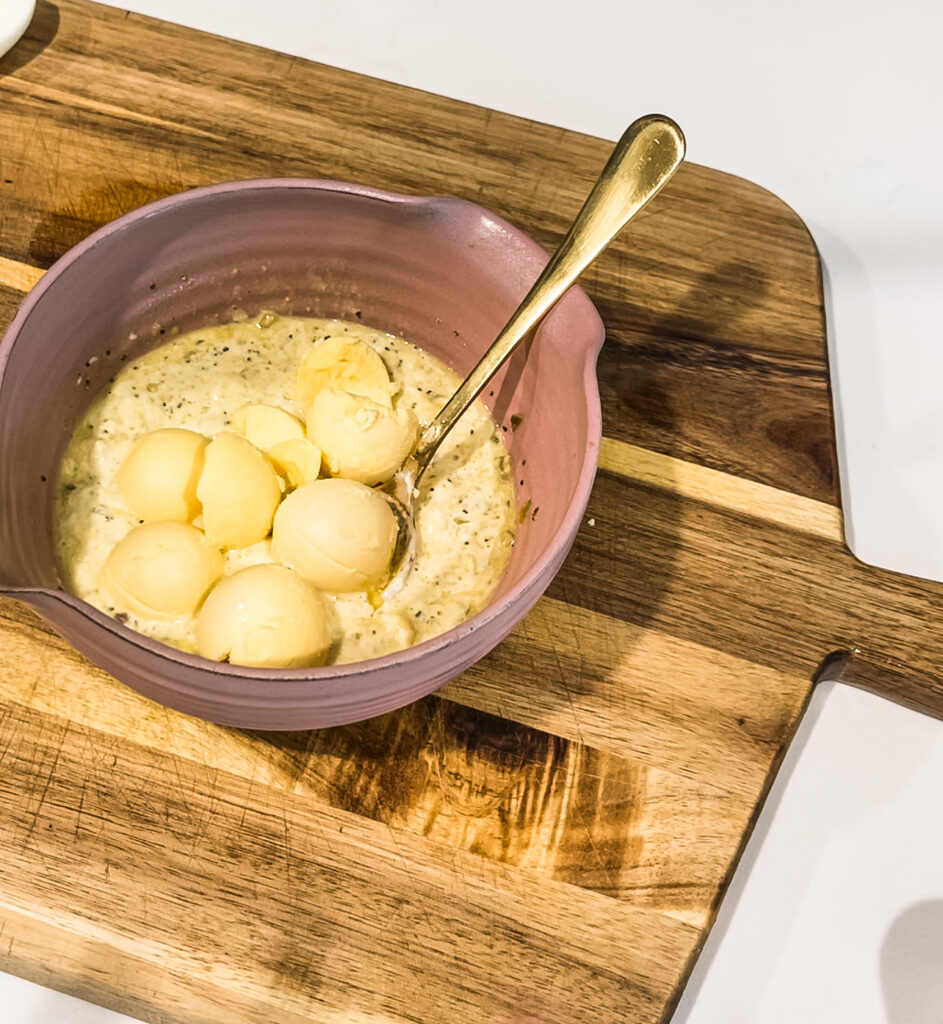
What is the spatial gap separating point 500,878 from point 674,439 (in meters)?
0.39

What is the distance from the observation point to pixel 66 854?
700mm

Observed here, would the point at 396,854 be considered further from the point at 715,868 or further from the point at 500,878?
the point at 715,868

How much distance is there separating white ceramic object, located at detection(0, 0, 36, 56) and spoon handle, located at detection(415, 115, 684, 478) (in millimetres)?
588

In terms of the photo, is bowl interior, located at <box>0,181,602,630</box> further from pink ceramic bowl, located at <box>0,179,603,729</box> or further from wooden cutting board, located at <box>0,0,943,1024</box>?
wooden cutting board, located at <box>0,0,943,1024</box>

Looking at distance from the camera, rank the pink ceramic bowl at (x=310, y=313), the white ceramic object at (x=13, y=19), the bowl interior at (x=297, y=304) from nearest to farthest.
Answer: the pink ceramic bowl at (x=310, y=313), the bowl interior at (x=297, y=304), the white ceramic object at (x=13, y=19)

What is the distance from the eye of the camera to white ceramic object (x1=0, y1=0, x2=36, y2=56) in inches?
39.4

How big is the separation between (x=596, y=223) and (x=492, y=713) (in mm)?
359

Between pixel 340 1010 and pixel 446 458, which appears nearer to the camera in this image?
pixel 340 1010

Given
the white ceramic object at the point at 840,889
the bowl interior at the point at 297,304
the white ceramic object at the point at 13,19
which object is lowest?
the white ceramic object at the point at 840,889

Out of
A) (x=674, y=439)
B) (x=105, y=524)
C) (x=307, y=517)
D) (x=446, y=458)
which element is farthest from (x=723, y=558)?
(x=105, y=524)

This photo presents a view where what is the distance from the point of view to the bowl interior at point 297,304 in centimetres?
73

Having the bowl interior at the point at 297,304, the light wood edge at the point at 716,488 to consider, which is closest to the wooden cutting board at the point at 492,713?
the light wood edge at the point at 716,488

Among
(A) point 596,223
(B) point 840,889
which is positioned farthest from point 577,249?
(B) point 840,889

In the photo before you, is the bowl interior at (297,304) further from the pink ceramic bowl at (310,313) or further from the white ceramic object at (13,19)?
the white ceramic object at (13,19)
